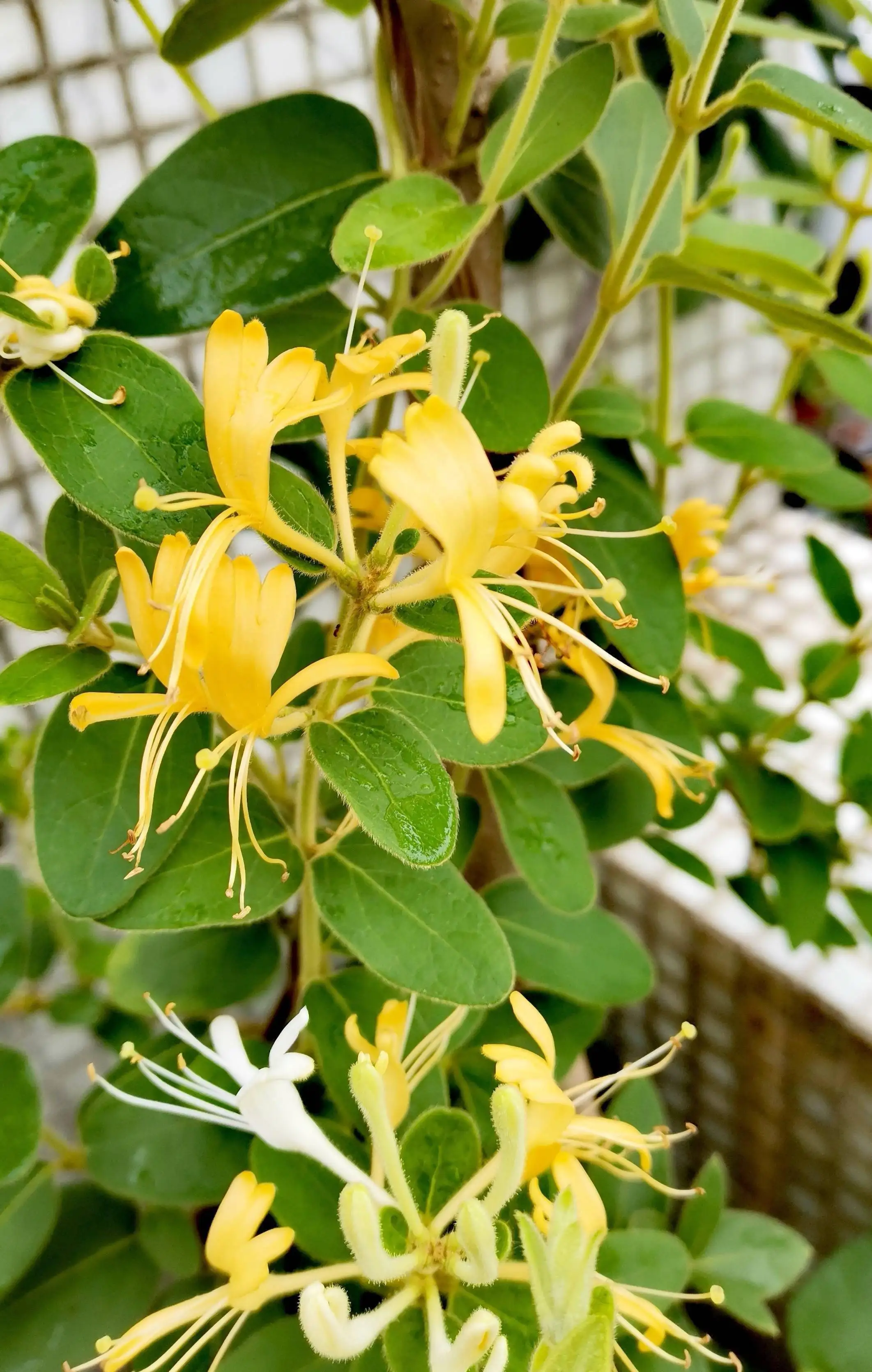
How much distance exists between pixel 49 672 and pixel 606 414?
0.27 meters

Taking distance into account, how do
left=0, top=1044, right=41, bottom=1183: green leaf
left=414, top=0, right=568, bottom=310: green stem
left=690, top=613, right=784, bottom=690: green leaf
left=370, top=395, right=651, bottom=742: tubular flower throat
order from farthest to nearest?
left=690, top=613, right=784, bottom=690: green leaf, left=0, top=1044, right=41, bottom=1183: green leaf, left=414, top=0, right=568, bottom=310: green stem, left=370, top=395, right=651, bottom=742: tubular flower throat

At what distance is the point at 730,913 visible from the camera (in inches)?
31.5

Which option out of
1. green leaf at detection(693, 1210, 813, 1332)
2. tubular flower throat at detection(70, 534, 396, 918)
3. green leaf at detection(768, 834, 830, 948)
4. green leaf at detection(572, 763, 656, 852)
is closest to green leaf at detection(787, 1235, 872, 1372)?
green leaf at detection(693, 1210, 813, 1332)

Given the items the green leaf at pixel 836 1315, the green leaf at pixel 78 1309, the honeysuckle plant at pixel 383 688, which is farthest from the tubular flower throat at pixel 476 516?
the green leaf at pixel 836 1315

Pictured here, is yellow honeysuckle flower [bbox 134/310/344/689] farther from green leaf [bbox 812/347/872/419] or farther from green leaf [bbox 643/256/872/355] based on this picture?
green leaf [bbox 812/347/872/419]

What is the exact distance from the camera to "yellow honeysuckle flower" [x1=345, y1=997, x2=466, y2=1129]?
1.14 feet

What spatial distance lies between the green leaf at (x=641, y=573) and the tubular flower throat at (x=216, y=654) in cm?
16

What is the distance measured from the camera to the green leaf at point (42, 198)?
14.5 inches

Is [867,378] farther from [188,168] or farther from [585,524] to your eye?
[188,168]

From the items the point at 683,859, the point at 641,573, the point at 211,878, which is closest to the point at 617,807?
the point at 683,859

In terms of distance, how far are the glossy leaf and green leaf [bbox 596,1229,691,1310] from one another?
1.29 feet

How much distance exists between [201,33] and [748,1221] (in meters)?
0.68

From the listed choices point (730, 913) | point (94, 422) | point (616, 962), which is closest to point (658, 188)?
point (94, 422)

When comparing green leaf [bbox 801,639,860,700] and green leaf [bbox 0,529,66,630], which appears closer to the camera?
green leaf [bbox 0,529,66,630]
